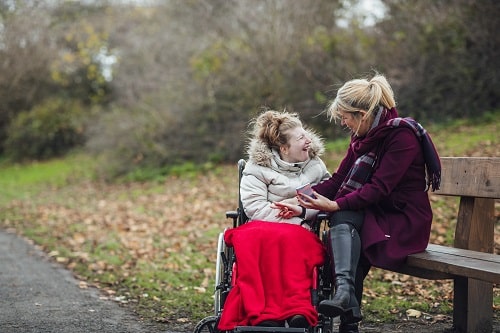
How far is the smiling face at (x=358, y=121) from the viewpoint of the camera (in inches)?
171

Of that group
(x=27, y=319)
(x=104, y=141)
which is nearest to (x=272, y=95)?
(x=104, y=141)

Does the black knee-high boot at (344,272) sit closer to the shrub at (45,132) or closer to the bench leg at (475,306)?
the bench leg at (475,306)

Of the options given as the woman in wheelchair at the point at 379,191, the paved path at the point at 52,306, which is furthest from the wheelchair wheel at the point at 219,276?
the paved path at the point at 52,306

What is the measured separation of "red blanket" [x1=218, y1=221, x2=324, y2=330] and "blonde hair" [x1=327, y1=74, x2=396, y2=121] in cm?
83

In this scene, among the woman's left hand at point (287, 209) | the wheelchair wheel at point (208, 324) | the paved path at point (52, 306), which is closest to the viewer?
the wheelchair wheel at point (208, 324)

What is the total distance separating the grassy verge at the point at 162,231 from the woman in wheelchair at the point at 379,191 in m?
1.18

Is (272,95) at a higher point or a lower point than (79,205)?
higher

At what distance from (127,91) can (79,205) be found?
27.1ft

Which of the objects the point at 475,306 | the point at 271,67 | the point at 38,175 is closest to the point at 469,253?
the point at 475,306

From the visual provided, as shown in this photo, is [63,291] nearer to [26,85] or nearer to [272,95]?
[272,95]

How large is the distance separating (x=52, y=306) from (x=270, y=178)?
8.07 feet

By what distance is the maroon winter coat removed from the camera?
4176 mm

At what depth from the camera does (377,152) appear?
434 cm

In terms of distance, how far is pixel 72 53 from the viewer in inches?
1070
